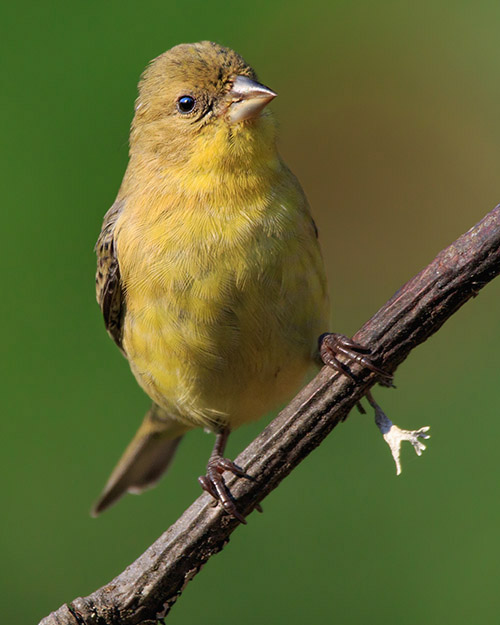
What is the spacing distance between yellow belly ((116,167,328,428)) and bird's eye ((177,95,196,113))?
0.50 m

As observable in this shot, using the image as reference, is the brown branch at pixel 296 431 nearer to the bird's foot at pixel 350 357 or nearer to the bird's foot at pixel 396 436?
the bird's foot at pixel 350 357

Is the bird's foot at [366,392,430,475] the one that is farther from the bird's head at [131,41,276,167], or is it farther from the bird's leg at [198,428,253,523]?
the bird's head at [131,41,276,167]

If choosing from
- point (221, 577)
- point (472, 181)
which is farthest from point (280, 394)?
point (472, 181)

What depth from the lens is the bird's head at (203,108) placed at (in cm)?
372

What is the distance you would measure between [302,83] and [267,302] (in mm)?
3303

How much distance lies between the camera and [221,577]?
188 inches

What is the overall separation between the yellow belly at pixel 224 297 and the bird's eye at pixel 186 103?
505 millimetres

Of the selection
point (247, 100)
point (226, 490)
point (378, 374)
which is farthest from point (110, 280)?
point (378, 374)

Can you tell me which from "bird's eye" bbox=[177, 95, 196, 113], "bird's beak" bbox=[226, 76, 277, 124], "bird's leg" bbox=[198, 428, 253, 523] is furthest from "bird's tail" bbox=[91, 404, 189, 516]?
"bird's beak" bbox=[226, 76, 277, 124]

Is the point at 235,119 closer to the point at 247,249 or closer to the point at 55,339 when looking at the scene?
the point at 247,249

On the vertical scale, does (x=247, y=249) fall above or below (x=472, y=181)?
below

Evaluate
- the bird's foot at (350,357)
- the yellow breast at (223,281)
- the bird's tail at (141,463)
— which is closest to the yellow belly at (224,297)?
the yellow breast at (223,281)

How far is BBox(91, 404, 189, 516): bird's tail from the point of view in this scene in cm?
502

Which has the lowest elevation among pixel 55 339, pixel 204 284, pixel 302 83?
pixel 204 284
